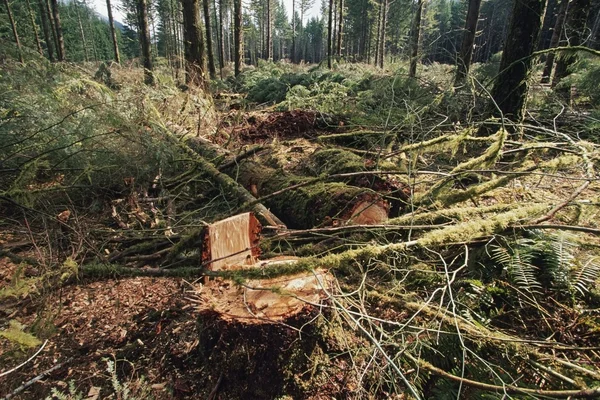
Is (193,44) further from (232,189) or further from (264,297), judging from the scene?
(264,297)

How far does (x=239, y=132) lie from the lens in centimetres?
593

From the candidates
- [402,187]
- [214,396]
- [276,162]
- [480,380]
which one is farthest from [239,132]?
[480,380]

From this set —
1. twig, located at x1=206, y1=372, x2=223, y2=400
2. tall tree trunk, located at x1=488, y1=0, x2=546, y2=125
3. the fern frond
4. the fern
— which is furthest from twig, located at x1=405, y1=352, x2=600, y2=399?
tall tree trunk, located at x1=488, y1=0, x2=546, y2=125

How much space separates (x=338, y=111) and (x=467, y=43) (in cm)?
595

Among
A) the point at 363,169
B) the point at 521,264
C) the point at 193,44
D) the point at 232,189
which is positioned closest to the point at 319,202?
the point at 363,169

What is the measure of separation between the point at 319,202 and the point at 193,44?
23.1 ft

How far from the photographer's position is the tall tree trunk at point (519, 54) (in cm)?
424

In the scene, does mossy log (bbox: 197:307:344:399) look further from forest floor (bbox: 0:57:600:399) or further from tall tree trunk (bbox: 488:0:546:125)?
tall tree trunk (bbox: 488:0:546:125)

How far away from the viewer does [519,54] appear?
438 centimetres

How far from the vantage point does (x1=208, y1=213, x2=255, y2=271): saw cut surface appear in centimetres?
201

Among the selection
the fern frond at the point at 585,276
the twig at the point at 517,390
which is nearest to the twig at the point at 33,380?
the twig at the point at 517,390

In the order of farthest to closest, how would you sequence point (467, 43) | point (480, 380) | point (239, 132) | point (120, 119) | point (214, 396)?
point (467, 43)
point (239, 132)
point (120, 119)
point (214, 396)
point (480, 380)

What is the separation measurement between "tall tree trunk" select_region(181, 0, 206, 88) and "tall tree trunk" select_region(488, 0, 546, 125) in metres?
6.30

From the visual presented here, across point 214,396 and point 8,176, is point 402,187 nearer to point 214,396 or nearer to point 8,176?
point 214,396
